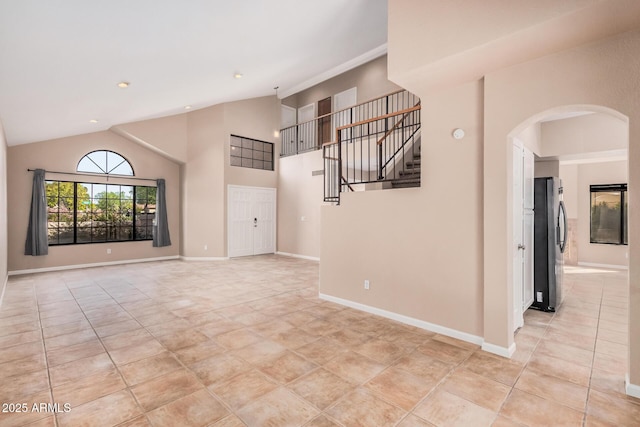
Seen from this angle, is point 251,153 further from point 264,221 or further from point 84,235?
point 84,235

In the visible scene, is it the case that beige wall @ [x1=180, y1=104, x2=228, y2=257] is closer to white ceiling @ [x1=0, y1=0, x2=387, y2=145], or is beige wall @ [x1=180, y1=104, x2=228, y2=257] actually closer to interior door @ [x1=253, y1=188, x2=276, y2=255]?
interior door @ [x1=253, y1=188, x2=276, y2=255]

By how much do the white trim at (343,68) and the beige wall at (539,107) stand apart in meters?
5.09

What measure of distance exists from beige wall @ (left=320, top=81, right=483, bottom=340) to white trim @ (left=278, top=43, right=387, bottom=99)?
4.77m

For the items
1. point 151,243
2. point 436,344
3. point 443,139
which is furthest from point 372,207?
point 151,243

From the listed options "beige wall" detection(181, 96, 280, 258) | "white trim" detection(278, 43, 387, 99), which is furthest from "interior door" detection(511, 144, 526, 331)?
"beige wall" detection(181, 96, 280, 258)

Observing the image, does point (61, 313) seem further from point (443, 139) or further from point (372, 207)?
point (443, 139)

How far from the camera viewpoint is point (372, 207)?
4.10m

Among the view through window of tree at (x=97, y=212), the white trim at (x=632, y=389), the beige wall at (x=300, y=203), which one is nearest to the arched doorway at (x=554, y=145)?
the white trim at (x=632, y=389)

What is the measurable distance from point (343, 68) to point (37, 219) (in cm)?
788

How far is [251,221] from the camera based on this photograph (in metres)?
9.27

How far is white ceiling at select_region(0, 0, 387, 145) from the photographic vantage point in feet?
8.56

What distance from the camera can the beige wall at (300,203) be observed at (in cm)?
878

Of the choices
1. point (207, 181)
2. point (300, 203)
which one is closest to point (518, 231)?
point (300, 203)

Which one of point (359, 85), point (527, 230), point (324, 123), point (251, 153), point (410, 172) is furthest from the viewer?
point (324, 123)
